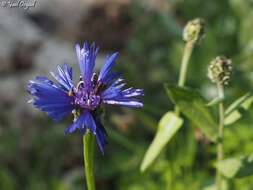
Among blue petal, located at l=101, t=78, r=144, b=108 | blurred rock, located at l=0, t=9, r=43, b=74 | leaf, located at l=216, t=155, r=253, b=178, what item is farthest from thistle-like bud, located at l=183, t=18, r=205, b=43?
blurred rock, located at l=0, t=9, r=43, b=74

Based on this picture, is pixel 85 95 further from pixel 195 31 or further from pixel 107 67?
pixel 195 31

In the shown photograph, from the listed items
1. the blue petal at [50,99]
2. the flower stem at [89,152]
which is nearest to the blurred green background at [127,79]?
the flower stem at [89,152]

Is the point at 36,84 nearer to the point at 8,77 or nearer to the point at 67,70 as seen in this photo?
the point at 67,70

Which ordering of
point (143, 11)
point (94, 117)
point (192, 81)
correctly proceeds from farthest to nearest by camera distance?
1. point (143, 11)
2. point (192, 81)
3. point (94, 117)

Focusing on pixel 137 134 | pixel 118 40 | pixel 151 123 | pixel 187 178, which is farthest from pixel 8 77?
pixel 187 178

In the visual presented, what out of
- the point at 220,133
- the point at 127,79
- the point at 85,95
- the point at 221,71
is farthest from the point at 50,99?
the point at 127,79

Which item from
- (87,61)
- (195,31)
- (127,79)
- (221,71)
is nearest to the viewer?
(87,61)

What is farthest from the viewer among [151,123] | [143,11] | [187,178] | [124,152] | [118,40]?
[118,40]
